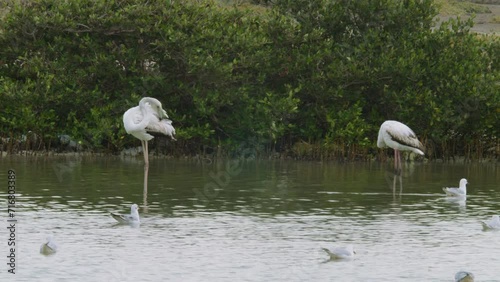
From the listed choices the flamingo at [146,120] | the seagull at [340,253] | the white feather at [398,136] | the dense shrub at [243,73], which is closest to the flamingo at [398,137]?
the white feather at [398,136]

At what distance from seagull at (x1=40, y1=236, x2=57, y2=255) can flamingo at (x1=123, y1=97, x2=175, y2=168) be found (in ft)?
34.0

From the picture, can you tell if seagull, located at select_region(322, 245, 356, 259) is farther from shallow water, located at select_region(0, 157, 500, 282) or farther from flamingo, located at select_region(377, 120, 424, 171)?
flamingo, located at select_region(377, 120, 424, 171)

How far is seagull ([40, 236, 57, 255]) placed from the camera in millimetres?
12742

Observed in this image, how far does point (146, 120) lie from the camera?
76.5ft

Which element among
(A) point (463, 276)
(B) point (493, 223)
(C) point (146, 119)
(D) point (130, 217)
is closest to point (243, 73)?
(C) point (146, 119)

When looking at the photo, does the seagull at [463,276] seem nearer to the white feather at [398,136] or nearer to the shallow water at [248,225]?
the shallow water at [248,225]

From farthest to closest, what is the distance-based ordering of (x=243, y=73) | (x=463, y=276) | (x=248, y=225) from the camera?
1. (x=243, y=73)
2. (x=248, y=225)
3. (x=463, y=276)

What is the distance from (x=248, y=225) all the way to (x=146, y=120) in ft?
27.4

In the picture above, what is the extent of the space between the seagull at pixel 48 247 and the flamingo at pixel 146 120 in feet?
34.0

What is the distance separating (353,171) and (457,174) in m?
2.36

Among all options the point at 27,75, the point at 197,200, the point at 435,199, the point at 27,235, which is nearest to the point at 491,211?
the point at 435,199

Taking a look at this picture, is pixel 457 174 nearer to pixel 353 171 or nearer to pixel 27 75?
pixel 353 171

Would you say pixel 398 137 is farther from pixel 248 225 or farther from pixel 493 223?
pixel 248 225

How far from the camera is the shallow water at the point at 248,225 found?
12055mm
